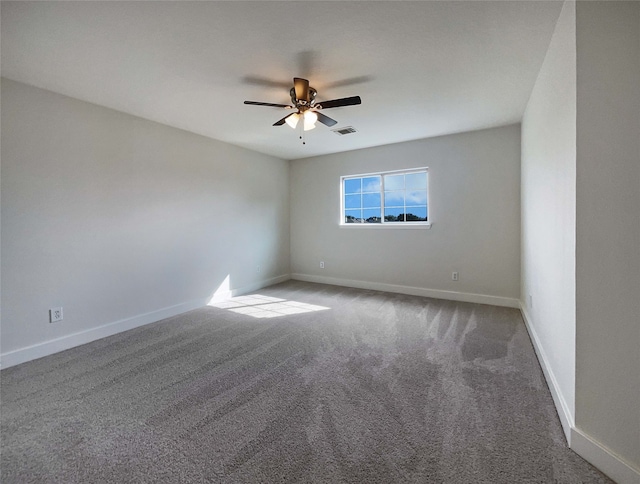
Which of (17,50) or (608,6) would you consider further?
(17,50)

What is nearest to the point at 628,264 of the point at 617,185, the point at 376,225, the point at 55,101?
the point at 617,185

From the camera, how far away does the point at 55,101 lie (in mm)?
2639

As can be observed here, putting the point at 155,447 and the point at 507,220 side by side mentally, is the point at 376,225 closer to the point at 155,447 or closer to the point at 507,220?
the point at 507,220

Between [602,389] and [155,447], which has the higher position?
[602,389]

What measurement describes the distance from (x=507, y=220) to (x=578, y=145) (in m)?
2.72

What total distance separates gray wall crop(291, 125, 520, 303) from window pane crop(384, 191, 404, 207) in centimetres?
44

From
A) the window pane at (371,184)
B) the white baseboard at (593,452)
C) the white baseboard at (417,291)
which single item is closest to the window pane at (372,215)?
the window pane at (371,184)

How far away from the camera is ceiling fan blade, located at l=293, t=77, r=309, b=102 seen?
2.33m

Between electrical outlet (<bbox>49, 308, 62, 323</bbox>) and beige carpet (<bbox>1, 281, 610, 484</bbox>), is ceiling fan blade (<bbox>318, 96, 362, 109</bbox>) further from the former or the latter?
electrical outlet (<bbox>49, 308, 62, 323</bbox>)

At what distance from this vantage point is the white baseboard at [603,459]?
125 cm

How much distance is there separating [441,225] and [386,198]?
106cm

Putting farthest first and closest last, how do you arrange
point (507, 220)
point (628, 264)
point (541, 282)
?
point (507, 220) → point (541, 282) → point (628, 264)

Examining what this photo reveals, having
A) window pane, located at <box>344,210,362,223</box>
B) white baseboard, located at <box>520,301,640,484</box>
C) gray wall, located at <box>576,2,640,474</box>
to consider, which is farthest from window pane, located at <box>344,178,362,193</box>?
white baseboard, located at <box>520,301,640,484</box>

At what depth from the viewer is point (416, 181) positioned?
4531mm
